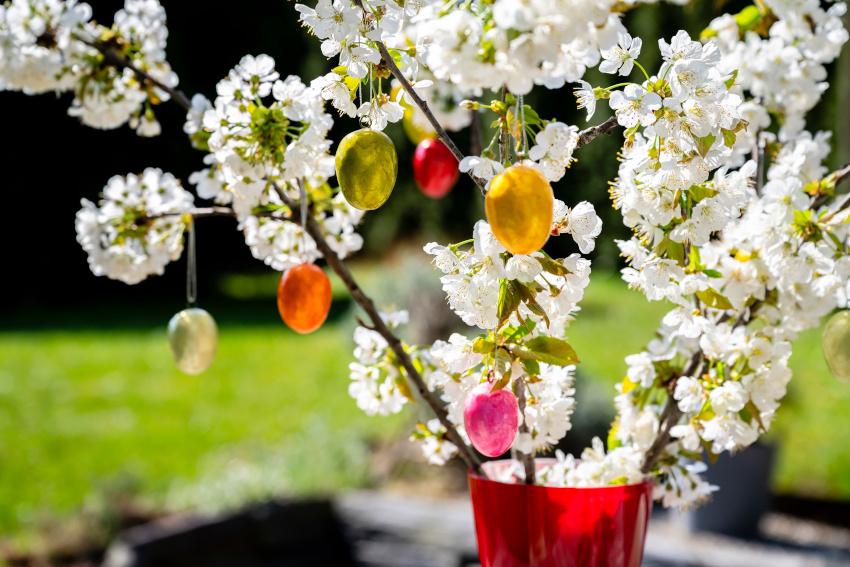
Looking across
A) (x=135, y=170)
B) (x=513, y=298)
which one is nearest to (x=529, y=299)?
(x=513, y=298)

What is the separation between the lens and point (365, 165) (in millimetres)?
728

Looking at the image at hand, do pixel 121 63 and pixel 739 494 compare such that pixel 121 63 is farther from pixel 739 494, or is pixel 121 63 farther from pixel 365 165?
pixel 739 494

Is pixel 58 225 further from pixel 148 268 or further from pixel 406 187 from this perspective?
pixel 148 268

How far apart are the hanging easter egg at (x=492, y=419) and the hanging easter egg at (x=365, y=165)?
16 cm

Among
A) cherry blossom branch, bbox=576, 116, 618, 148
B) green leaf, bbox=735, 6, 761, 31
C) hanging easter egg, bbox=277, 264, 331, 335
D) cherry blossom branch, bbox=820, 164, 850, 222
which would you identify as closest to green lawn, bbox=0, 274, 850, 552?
hanging easter egg, bbox=277, 264, 331, 335

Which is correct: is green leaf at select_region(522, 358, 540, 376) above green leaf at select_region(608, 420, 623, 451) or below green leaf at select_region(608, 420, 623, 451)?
above

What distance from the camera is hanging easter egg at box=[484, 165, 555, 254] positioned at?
60 centimetres

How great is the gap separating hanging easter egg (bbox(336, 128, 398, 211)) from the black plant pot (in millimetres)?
2408

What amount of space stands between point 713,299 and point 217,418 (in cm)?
381

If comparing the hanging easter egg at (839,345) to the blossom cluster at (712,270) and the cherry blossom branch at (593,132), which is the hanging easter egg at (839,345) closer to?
the blossom cluster at (712,270)

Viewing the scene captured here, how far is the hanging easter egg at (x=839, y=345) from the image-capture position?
87 centimetres

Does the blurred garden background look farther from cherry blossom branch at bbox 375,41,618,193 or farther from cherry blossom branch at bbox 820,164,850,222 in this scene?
cherry blossom branch at bbox 375,41,618,193

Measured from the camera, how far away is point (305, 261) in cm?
98

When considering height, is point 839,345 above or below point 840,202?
below
